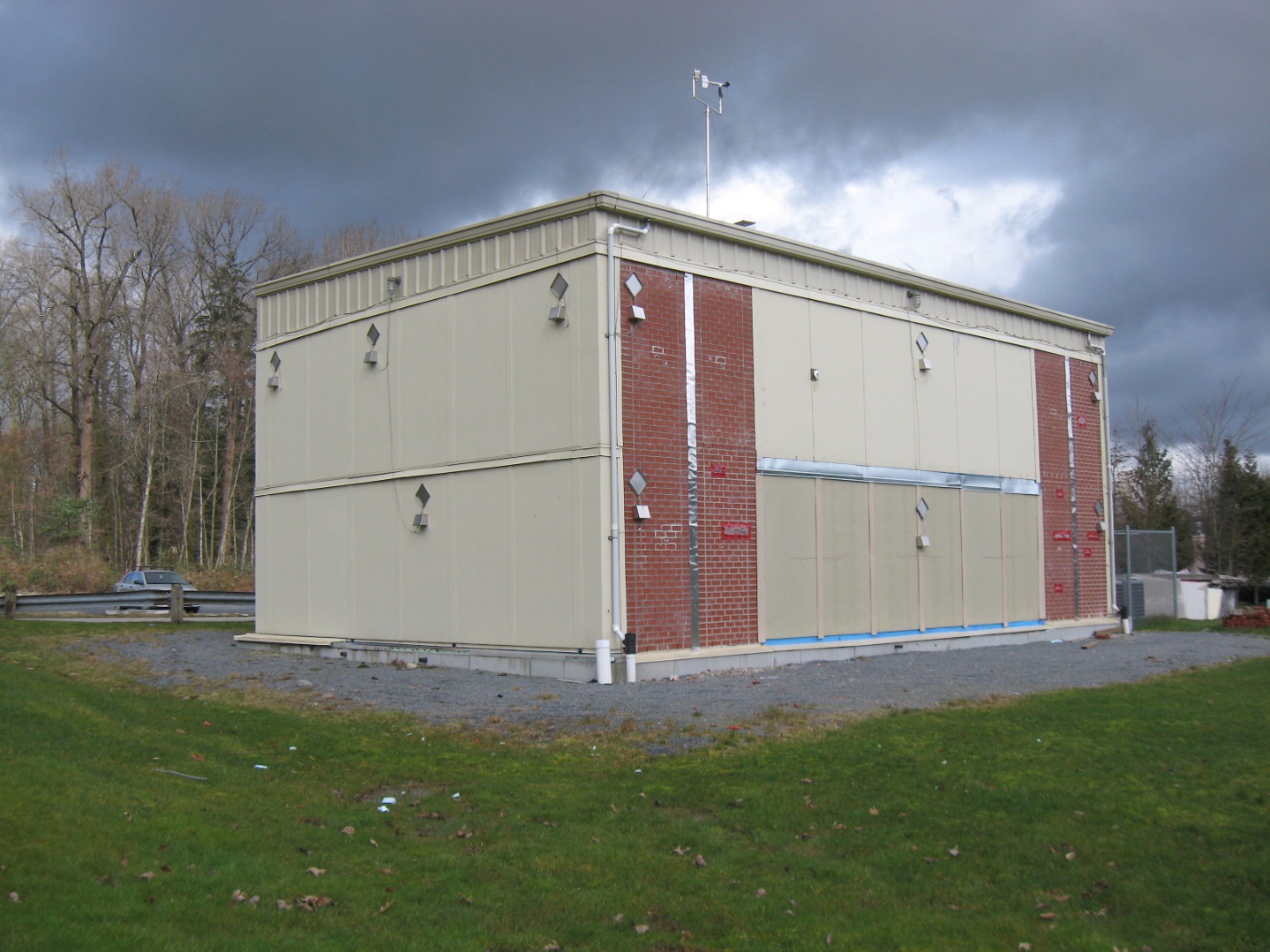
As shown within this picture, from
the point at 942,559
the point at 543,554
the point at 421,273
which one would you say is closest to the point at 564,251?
the point at 421,273

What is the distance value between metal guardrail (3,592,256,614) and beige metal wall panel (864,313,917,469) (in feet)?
46.7

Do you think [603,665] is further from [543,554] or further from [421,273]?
[421,273]

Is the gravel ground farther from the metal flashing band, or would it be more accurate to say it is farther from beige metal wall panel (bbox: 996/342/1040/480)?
beige metal wall panel (bbox: 996/342/1040/480)

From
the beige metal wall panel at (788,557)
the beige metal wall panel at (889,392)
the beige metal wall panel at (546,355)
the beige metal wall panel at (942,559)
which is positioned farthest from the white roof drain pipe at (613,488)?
the beige metal wall panel at (942,559)

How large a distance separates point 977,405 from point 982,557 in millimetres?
2873

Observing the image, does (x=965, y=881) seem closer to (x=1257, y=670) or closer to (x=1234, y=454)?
(x=1257, y=670)

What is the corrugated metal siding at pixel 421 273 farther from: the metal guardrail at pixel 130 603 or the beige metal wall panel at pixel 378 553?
the metal guardrail at pixel 130 603

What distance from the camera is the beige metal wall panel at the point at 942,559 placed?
747 inches

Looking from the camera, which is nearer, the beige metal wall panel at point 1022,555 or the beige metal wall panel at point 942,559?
the beige metal wall panel at point 942,559

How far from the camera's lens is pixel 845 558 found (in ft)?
57.5

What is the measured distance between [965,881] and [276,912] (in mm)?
3652

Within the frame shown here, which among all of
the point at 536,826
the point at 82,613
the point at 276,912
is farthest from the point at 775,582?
the point at 82,613

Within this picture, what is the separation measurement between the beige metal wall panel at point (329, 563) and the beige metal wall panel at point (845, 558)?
24.7 feet

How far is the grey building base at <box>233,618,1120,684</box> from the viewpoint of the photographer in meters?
14.2
